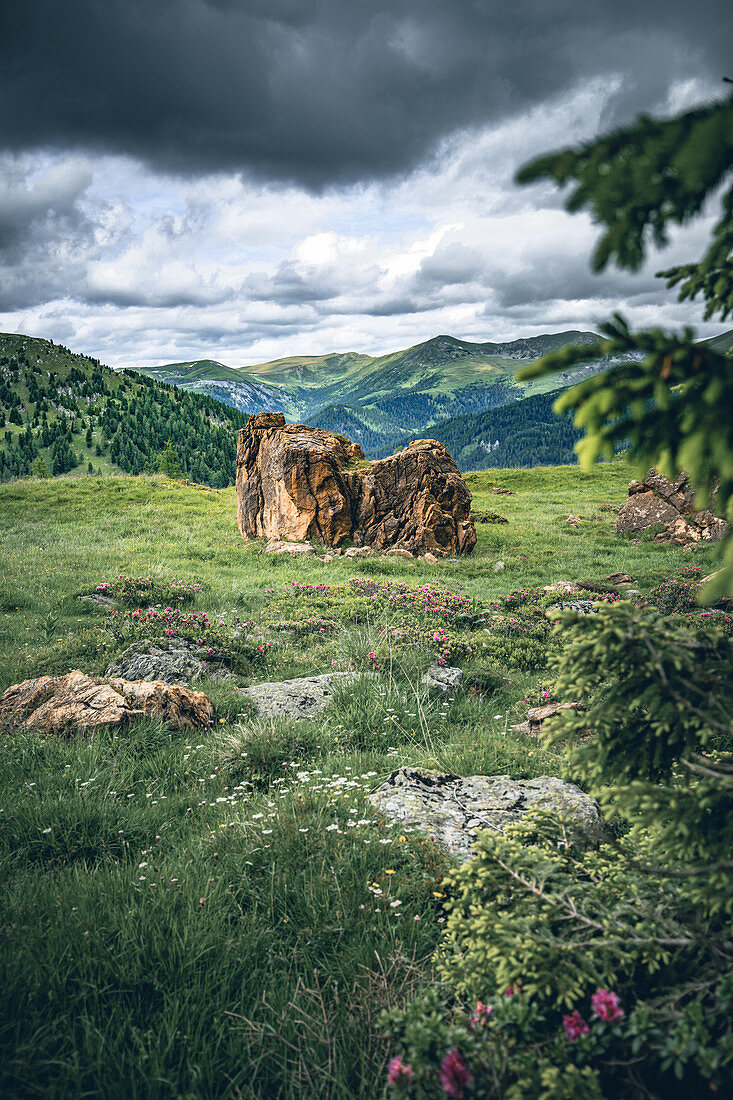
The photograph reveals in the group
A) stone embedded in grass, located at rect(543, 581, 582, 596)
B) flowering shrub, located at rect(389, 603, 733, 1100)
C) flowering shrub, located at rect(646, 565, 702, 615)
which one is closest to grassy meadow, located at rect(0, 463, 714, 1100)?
flowering shrub, located at rect(389, 603, 733, 1100)

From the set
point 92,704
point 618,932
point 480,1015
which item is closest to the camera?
point 480,1015

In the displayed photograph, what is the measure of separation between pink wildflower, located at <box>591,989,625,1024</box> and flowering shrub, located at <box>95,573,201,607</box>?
13.2 metres

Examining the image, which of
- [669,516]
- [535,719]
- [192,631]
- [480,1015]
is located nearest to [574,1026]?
[480,1015]

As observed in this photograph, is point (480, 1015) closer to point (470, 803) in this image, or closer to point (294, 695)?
point (470, 803)

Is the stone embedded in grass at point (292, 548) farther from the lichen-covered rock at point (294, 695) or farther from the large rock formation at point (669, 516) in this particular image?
the large rock formation at point (669, 516)

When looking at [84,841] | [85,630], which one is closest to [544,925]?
[84,841]

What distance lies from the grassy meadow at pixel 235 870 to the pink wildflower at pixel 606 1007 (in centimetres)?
112

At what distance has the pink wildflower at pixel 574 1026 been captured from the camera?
2123 millimetres

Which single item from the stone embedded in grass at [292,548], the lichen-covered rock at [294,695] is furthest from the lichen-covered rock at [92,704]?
the stone embedded in grass at [292,548]

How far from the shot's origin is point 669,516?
24.0 metres

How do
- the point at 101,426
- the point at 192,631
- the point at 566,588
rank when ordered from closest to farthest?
the point at 192,631 < the point at 566,588 < the point at 101,426

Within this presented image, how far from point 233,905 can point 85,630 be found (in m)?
9.10

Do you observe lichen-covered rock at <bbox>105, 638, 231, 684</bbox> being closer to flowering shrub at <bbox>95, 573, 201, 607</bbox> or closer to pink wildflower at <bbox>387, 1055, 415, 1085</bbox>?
flowering shrub at <bbox>95, 573, 201, 607</bbox>

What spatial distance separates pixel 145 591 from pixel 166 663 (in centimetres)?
596
